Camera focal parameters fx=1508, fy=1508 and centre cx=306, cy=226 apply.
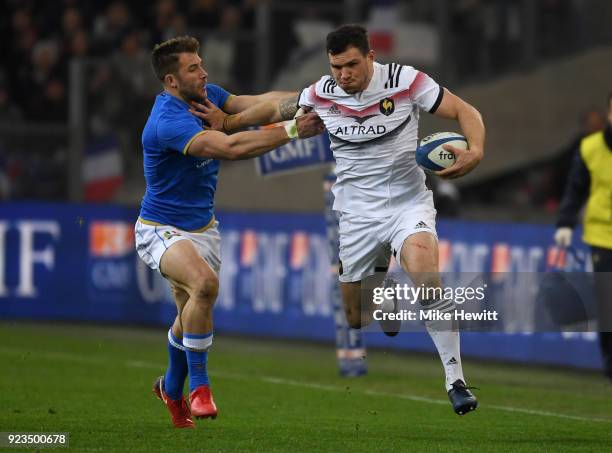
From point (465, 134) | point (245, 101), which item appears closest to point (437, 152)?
point (465, 134)

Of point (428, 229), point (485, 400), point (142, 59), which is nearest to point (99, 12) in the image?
point (142, 59)

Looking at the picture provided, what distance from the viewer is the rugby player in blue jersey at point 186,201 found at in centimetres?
915

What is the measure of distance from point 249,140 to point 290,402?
3.16m

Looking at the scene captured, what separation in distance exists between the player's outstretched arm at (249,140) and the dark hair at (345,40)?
51 cm

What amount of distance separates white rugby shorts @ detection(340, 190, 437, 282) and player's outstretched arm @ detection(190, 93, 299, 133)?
792 millimetres

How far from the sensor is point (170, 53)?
31.2ft

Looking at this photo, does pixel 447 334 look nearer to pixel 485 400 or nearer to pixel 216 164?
pixel 216 164

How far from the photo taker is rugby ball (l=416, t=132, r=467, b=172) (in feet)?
30.0

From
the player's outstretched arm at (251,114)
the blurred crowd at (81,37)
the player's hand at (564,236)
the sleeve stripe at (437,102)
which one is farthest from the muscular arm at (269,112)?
the blurred crowd at (81,37)

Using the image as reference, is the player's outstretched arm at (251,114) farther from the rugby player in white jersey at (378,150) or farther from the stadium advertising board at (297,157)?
the stadium advertising board at (297,157)

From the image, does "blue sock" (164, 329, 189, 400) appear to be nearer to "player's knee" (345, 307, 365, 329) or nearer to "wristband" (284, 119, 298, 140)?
"player's knee" (345, 307, 365, 329)

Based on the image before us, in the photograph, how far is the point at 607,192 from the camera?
12461mm

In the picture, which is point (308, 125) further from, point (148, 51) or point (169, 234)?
point (148, 51)

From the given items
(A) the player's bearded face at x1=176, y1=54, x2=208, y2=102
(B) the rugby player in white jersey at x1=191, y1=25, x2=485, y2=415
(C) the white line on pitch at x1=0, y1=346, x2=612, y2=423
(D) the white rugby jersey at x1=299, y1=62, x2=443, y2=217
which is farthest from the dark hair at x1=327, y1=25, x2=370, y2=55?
(C) the white line on pitch at x1=0, y1=346, x2=612, y2=423
